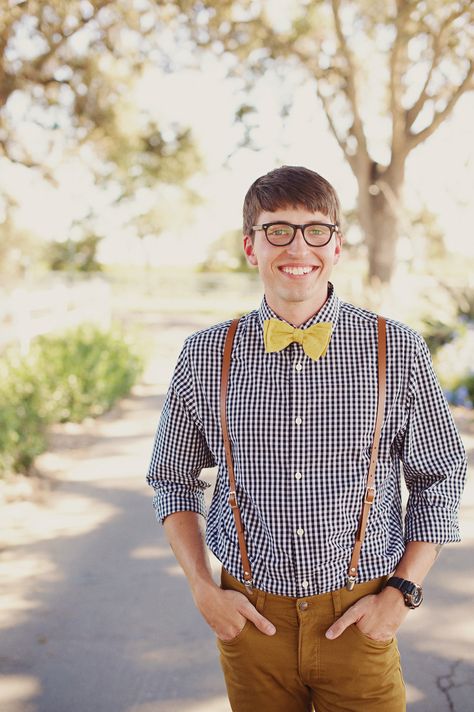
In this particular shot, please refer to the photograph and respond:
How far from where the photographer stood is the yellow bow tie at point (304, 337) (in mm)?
2010

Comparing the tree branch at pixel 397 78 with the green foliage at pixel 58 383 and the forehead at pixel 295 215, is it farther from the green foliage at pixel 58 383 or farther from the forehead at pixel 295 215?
the forehead at pixel 295 215

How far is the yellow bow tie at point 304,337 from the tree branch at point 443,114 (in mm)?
12648

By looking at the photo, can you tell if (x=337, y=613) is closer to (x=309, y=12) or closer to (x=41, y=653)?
(x=41, y=653)

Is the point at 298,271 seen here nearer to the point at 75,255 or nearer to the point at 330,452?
the point at 330,452

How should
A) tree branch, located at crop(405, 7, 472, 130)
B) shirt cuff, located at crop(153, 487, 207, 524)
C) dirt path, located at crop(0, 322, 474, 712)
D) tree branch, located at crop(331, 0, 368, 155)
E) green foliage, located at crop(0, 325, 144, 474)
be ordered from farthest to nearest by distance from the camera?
tree branch, located at crop(331, 0, 368, 155), tree branch, located at crop(405, 7, 472, 130), green foliage, located at crop(0, 325, 144, 474), dirt path, located at crop(0, 322, 474, 712), shirt cuff, located at crop(153, 487, 207, 524)

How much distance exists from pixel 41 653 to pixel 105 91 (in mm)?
12072

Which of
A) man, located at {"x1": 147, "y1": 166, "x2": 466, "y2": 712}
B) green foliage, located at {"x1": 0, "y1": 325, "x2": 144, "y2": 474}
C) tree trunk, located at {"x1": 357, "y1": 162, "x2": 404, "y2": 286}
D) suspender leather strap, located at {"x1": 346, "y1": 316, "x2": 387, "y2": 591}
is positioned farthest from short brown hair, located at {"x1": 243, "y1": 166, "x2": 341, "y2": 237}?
tree trunk, located at {"x1": 357, "y1": 162, "x2": 404, "y2": 286}

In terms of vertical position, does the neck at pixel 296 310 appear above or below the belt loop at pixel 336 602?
above

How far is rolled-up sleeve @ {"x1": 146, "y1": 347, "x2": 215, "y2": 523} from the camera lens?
219 centimetres

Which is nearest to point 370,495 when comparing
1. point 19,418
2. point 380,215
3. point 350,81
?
point 19,418

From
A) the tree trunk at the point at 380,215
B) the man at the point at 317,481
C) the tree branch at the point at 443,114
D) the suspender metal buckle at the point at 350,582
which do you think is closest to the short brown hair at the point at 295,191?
the man at the point at 317,481

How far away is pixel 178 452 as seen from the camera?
2.22 m

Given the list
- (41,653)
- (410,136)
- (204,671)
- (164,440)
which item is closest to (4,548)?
(41,653)

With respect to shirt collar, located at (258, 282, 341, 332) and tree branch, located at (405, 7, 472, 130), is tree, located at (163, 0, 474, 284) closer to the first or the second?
tree branch, located at (405, 7, 472, 130)
